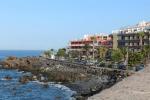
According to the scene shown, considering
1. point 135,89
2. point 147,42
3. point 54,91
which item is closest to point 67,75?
point 54,91

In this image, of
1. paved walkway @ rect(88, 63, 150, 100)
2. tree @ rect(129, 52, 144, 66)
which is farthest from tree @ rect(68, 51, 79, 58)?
paved walkway @ rect(88, 63, 150, 100)

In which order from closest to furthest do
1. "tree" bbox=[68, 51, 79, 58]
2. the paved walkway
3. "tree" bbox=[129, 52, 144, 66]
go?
the paved walkway < "tree" bbox=[129, 52, 144, 66] < "tree" bbox=[68, 51, 79, 58]

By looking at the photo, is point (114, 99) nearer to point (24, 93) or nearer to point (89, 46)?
point (24, 93)

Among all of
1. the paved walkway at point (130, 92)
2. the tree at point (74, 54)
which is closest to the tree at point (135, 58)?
the tree at point (74, 54)

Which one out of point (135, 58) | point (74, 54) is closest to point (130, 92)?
point (135, 58)

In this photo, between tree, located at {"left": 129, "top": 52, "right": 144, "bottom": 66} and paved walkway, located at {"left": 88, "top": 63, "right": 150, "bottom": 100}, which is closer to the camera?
paved walkway, located at {"left": 88, "top": 63, "right": 150, "bottom": 100}

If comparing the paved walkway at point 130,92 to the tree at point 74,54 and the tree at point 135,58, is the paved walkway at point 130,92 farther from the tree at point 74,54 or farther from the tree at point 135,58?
A: the tree at point 74,54

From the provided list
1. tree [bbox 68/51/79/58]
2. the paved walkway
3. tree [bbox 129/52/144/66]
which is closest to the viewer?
the paved walkway

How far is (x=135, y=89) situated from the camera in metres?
15.5

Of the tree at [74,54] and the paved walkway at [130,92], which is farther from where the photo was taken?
the tree at [74,54]

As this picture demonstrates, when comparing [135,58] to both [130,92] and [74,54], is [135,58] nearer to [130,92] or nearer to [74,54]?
[74,54]

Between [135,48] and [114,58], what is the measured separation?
28.6 metres

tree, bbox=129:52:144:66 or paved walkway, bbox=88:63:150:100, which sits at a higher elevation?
paved walkway, bbox=88:63:150:100

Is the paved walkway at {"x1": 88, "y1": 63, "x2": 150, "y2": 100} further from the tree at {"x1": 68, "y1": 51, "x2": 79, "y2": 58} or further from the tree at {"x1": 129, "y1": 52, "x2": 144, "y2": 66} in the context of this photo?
the tree at {"x1": 68, "y1": 51, "x2": 79, "y2": 58}
